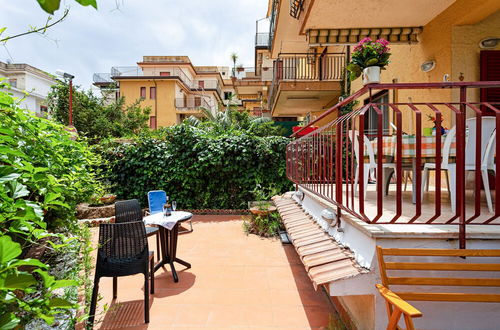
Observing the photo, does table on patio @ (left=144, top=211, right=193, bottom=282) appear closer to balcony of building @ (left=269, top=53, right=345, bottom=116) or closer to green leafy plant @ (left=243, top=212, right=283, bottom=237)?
green leafy plant @ (left=243, top=212, right=283, bottom=237)

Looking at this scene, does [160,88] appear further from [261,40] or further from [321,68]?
[321,68]

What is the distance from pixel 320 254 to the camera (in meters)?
2.90

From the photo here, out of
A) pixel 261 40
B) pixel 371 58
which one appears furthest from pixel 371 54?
pixel 261 40

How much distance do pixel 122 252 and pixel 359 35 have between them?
20.6ft

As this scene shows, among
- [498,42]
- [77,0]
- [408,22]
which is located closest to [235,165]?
[408,22]

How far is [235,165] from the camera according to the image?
31.0 ft

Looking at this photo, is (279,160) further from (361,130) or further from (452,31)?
(361,130)

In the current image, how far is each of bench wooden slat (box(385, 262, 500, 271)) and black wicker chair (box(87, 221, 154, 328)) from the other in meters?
2.65

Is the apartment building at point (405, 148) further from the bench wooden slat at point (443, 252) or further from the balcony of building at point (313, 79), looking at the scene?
the balcony of building at point (313, 79)

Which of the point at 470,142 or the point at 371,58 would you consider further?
the point at 371,58

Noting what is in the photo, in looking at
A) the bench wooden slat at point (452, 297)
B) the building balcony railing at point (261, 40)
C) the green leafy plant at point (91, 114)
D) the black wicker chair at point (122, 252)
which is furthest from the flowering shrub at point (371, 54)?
the building balcony railing at point (261, 40)

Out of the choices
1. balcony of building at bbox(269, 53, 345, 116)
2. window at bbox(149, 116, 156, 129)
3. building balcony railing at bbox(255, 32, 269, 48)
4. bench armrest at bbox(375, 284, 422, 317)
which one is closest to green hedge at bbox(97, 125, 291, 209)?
balcony of building at bbox(269, 53, 345, 116)

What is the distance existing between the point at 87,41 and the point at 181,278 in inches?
146

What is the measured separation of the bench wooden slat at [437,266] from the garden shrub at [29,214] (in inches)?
84.4
